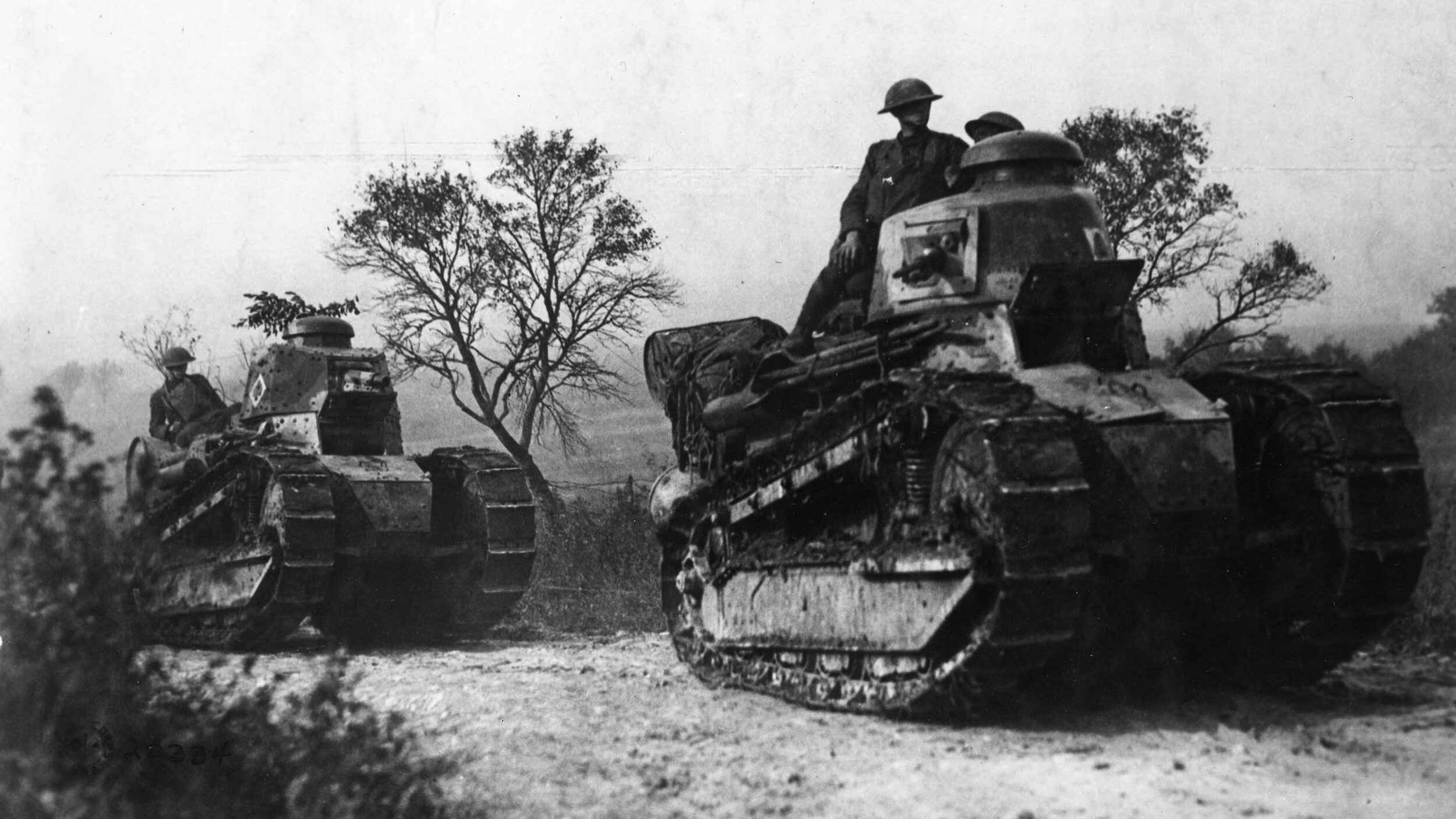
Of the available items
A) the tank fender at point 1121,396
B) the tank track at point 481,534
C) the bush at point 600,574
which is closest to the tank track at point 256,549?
the tank track at point 481,534

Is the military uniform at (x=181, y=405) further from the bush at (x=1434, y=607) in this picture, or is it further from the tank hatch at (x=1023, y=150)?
the bush at (x=1434, y=607)

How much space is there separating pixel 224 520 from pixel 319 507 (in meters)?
2.31

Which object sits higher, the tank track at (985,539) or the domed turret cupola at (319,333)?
the domed turret cupola at (319,333)

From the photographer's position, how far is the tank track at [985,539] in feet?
25.5

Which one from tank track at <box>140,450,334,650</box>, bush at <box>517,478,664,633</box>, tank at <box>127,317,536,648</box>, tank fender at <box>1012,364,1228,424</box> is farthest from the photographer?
bush at <box>517,478,664,633</box>

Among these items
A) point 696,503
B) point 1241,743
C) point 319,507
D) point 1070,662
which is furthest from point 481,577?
point 1241,743

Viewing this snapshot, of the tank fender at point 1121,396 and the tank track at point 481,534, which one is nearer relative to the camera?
the tank fender at point 1121,396

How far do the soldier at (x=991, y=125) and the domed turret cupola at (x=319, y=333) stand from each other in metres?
7.08

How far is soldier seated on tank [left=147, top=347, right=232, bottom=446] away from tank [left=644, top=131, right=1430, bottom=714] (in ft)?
26.0

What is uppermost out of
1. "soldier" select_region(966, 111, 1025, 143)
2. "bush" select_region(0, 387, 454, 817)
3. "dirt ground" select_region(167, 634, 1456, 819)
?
"soldier" select_region(966, 111, 1025, 143)

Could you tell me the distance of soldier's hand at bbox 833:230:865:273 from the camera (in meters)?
11.4

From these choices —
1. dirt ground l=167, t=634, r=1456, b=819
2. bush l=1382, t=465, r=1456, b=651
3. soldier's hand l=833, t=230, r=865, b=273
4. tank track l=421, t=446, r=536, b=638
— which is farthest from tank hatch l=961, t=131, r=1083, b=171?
tank track l=421, t=446, r=536, b=638

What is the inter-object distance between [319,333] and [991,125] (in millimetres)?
7396

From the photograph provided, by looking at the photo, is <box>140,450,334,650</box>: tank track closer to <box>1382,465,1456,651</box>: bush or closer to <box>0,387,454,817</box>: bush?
<box>0,387,454,817</box>: bush
